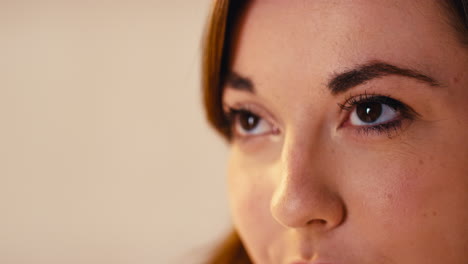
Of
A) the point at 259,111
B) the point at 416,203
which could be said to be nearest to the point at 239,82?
the point at 259,111

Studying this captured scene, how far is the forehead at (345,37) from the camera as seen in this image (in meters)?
0.79

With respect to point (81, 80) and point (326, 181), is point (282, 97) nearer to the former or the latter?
point (326, 181)

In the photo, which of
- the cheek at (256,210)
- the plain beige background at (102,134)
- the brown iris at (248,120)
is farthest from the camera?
the plain beige background at (102,134)

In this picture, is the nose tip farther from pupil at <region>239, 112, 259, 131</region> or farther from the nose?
pupil at <region>239, 112, 259, 131</region>

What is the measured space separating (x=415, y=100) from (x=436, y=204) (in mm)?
144

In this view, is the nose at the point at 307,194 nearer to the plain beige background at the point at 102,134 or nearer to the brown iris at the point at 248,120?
the brown iris at the point at 248,120

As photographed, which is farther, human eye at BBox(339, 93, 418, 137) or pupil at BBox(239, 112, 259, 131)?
pupil at BBox(239, 112, 259, 131)

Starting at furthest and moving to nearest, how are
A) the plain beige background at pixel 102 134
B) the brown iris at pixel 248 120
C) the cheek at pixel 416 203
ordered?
1. the plain beige background at pixel 102 134
2. the brown iris at pixel 248 120
3. the cheek at pixel 416 203

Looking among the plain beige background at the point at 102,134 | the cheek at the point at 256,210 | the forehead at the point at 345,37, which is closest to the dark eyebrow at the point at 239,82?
the forehead at the point at 345,37

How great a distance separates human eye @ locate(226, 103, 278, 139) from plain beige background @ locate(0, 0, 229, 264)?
67cm

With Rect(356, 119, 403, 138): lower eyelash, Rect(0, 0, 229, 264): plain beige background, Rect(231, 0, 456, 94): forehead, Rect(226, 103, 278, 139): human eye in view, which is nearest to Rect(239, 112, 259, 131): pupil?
Rect(226, 103, 278, 139): human eye

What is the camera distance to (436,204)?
78 cm

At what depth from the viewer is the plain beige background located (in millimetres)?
1761

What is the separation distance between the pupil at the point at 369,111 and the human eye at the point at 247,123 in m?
0.18
